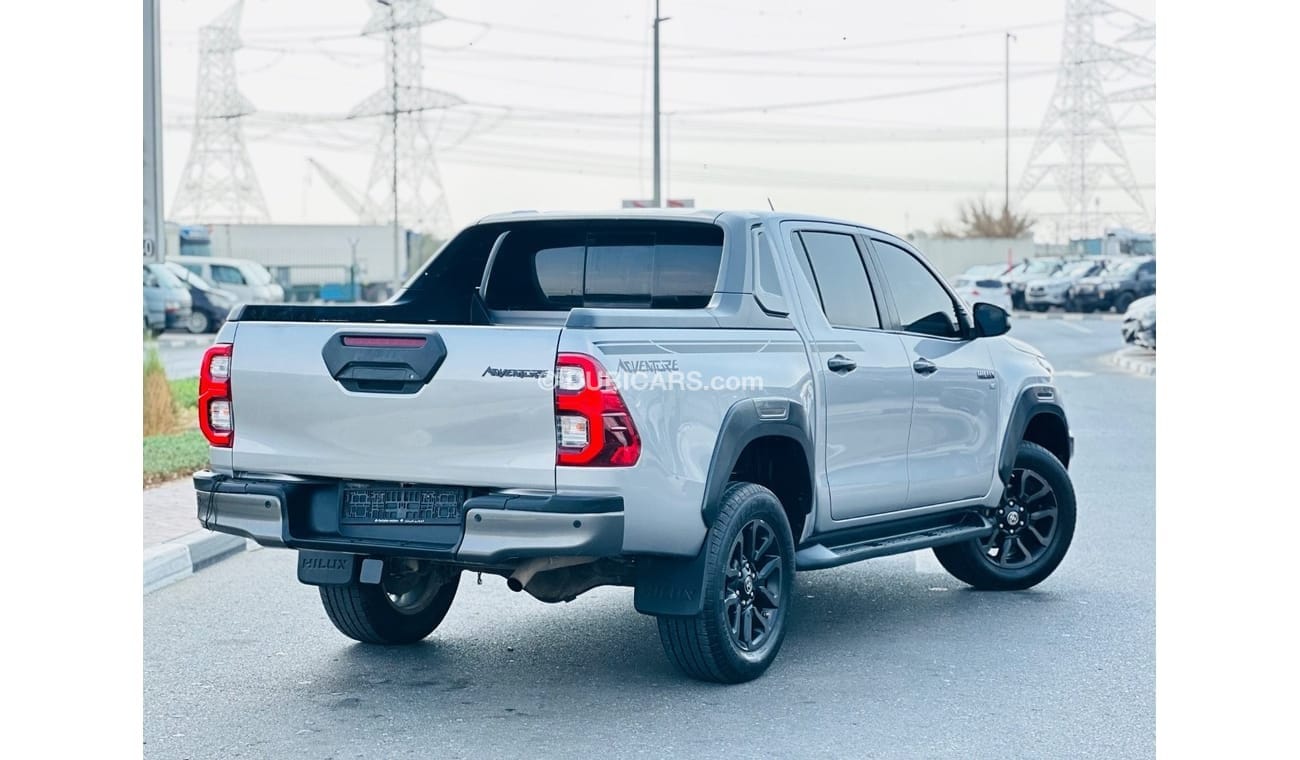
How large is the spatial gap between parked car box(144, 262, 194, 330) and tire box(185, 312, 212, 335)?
0.75 feet

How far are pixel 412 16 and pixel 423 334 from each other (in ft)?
208

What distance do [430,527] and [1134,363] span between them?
24069 millimetres

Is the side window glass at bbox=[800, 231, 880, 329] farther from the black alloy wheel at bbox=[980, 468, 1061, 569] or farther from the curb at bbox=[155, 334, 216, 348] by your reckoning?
the curb at bbox=[155, 334, 216, 348]

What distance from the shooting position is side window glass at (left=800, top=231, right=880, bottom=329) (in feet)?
24.4

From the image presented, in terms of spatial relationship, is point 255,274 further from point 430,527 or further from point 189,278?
point 430,527

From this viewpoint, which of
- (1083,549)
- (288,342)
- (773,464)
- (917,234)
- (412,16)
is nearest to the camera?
(288,342)

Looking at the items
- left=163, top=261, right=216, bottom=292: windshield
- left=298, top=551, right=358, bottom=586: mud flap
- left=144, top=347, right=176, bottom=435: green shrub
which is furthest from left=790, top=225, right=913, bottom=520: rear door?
left=163, top=261, right=216, bottom=292: windshield

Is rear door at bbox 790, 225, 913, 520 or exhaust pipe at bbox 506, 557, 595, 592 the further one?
rear door at bbox 790, 225, 913, 520

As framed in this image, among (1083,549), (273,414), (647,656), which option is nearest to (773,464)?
(647,656)

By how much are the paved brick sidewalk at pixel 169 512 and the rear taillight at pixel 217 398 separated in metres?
3.34

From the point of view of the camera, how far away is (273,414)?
631 cm

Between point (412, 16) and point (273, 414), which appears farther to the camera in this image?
point (412, 16)
